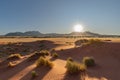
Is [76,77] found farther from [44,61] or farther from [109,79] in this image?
[44,61]

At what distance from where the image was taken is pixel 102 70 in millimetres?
19156

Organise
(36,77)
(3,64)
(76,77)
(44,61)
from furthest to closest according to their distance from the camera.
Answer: (3,64) < (44,61) < (36,77) < (76,77)

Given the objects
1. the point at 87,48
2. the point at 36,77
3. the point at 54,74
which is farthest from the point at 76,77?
the point at 87,48

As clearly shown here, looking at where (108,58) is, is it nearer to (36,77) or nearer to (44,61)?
(44,61)

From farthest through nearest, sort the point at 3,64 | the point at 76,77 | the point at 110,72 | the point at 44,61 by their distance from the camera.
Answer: the point at 3,64, the point at 44,61, the point at 110,72, the point at 76,77

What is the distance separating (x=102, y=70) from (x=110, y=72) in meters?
0.97

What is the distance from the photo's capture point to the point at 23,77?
706 inches

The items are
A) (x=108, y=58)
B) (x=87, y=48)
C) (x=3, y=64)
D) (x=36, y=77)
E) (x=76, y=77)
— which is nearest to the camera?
(x=76, y=77)

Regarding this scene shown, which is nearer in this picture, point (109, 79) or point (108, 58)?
point (109, 79)

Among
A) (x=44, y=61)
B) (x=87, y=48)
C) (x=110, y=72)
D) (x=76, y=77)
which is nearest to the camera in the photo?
(x=76, y=77)

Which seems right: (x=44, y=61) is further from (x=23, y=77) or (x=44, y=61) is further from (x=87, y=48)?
(x=87, y=48)

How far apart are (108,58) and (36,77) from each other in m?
9.95

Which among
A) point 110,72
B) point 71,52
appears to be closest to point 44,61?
point 110,72

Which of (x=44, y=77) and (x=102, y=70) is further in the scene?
(x=102, y=70)
